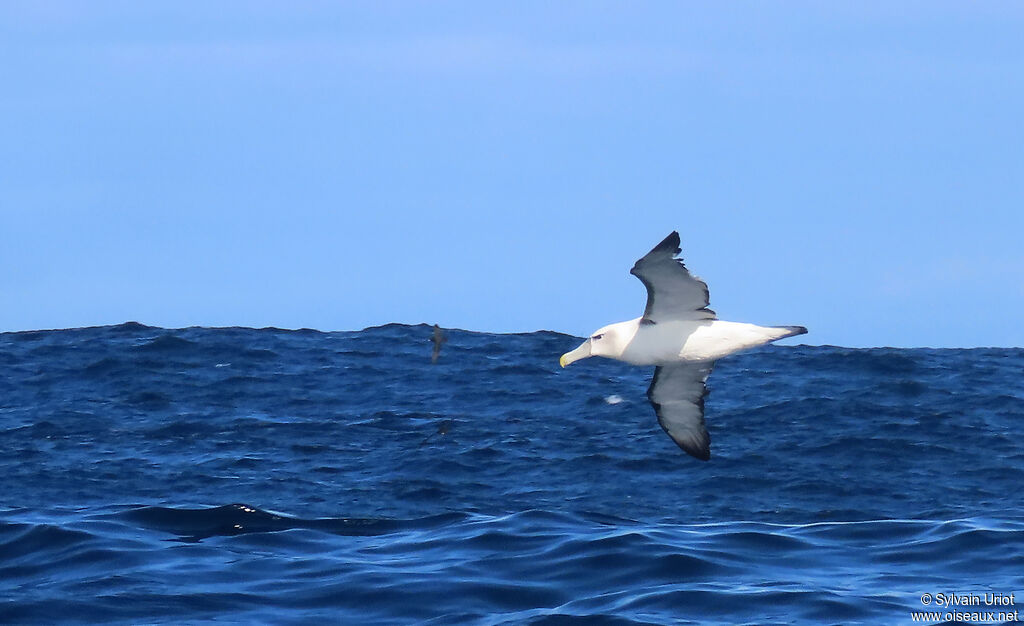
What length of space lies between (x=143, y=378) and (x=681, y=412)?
994 inches

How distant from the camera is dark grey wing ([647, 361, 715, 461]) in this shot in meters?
13.1

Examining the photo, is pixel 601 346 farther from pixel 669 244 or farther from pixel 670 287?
pixel 669 244

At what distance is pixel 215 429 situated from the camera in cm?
3036

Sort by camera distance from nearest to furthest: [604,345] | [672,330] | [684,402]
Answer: [672,330] < [604,345] < [684,402]

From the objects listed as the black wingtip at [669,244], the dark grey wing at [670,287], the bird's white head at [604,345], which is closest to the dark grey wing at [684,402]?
the bird's white head at [604,345]

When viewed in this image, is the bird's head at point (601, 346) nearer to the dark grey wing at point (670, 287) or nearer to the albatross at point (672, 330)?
the albatross at point (672, 330)

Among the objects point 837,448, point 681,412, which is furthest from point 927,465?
point 681,412

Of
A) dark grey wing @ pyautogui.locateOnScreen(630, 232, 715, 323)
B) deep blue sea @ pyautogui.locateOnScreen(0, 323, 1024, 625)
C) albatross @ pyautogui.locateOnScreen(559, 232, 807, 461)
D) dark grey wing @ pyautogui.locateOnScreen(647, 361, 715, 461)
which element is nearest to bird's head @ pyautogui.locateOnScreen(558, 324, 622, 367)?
albatross @ pyautogui.locateOnScreen(559, 232, 807, 461)

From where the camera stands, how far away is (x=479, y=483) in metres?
25.5

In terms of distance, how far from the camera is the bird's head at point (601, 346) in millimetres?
12281

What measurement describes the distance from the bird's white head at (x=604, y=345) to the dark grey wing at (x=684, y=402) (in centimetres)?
92

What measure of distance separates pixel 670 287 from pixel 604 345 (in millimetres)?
1085

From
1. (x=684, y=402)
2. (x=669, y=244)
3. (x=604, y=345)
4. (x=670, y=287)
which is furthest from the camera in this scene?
(x=684, y=402)

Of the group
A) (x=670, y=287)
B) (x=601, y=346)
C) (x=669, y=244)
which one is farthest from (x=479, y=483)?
(x=669, y=244)
